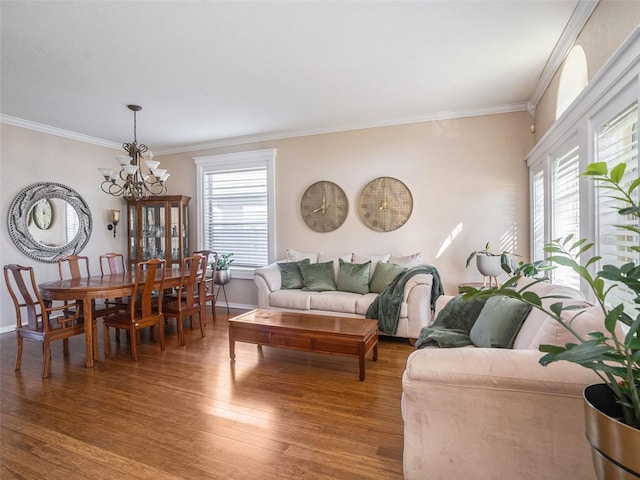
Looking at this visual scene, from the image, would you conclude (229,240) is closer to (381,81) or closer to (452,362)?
(381,81)

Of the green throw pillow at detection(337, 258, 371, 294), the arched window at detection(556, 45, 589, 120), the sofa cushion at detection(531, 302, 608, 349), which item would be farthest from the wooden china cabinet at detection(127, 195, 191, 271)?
the sofa cushion at detection(531, 302, 608, 349)

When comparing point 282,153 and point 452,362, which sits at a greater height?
point 282,153

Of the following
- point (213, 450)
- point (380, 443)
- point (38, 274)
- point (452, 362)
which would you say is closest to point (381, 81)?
point (452, 362)

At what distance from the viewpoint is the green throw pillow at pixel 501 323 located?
2.03 meters

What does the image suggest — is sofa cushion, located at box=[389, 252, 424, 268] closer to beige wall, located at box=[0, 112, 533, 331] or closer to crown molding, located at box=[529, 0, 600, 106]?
beige wall, located at box=[0, 112, 533, 331]

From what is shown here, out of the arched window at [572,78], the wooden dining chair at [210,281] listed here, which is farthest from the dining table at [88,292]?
the arched window at [572,78]

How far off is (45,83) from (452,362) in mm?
4454

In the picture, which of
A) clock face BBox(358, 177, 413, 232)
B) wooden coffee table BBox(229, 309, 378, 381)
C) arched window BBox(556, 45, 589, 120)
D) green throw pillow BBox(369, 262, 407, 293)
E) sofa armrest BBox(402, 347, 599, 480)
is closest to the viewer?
sofa armrest BBox(402, 347, 599, 480)

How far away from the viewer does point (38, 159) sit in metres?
4.85

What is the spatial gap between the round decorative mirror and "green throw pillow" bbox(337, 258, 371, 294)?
13.3 feet

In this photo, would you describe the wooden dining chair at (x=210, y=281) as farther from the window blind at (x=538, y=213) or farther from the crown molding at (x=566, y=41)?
the crown molding at (x=566, y=41)

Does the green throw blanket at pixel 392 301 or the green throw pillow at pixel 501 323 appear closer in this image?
the green throw pillow at pixel 501 323

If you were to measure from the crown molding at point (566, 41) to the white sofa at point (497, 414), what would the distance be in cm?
209

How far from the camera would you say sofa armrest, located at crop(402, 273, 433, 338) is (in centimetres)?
386
